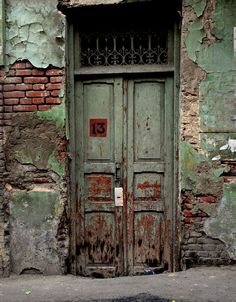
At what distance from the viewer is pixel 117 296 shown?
14.1ft

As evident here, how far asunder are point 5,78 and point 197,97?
206cm

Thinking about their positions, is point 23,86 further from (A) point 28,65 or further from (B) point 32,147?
(B) point 32,147

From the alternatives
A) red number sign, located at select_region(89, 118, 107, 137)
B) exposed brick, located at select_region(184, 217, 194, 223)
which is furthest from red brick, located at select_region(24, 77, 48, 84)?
exposed brick, located at select_region(184, 217, 194, 223)

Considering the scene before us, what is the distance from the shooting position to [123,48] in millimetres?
5254

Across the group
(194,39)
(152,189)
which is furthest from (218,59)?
(152,189)

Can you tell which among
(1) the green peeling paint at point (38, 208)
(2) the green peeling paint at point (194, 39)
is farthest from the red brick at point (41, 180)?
(2) the green peeling paint at point (194, 39)

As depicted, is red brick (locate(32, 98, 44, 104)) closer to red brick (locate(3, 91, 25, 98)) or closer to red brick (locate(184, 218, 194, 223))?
red brick (locate(3, 91, 25, 98))

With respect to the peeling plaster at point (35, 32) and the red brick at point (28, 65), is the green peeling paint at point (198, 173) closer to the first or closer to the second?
the peeling plaster at point (35, 32)

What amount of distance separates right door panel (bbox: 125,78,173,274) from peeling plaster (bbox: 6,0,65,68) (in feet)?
3.04

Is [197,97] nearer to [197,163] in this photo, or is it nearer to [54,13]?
[197,163]

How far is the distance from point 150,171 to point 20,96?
64.6 inches

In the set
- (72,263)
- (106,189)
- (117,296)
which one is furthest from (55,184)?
(117,296)

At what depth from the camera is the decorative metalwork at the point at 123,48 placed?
523cm

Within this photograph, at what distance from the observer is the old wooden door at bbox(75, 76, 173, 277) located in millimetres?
5266
